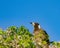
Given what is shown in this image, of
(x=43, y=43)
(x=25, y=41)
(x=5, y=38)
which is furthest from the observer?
(x=43, y=43)

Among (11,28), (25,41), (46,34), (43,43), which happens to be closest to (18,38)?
(25,41)

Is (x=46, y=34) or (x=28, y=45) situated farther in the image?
(x=46, y=34)

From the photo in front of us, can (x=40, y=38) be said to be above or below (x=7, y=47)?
above

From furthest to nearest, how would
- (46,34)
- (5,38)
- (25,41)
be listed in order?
(46,34) < (5,38) < (25,41)

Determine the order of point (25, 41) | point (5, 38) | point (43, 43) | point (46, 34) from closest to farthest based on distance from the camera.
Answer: point (25, 41) < point (5, 38) < point (43, 43) < point (46, 34)

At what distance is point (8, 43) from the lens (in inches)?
356

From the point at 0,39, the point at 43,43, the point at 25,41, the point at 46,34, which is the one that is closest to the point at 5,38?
the point at 0,39

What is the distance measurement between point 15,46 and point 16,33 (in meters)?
0.63

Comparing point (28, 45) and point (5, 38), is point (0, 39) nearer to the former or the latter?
point (5, 38)

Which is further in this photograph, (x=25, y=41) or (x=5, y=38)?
(x=5, y=38)

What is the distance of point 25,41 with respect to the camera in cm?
860

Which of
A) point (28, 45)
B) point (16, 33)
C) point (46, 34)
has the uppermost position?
point (46, 34)

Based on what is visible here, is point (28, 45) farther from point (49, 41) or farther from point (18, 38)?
point (49, 41)

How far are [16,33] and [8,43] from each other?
516 millimetres
